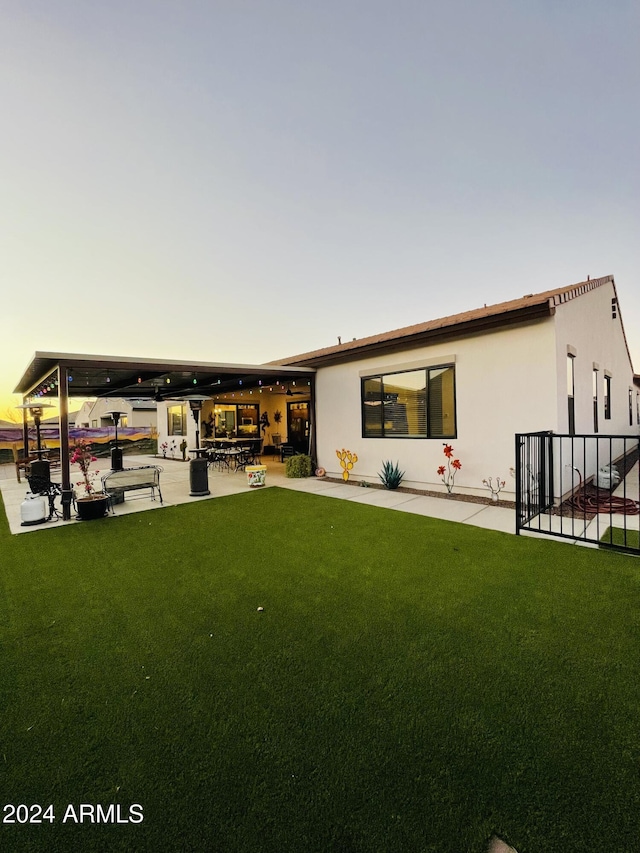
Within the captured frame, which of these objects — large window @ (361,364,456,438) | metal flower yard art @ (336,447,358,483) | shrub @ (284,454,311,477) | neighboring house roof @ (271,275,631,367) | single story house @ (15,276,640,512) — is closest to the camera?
neighboring house roof @ (271,275,631,367)

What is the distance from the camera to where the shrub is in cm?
1056

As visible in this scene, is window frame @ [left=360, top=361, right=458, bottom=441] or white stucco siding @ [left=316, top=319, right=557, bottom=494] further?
window frame @ [left=360, top=361, right=458, bottom=441]

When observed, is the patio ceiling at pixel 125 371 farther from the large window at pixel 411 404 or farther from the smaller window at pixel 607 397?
the smaller window at pixel 607 397

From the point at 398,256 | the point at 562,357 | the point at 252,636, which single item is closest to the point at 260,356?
the point at 398,256

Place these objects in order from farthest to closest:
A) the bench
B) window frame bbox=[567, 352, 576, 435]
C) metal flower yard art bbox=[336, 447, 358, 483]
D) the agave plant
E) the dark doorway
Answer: the dark doorway → metal flower yard art bbox=[336, 447, 358, 483] → the agave plant → the bench → window frame bbox=[567, 352, 576, 435]

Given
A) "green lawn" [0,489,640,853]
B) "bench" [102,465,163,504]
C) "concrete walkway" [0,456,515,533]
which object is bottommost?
"concrete walkway" [0,456,515,533]

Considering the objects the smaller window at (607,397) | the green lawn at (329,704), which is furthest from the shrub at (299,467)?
the smaller window at (607,397)

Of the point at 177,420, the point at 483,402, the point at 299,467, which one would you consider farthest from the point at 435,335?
the point at 177,420

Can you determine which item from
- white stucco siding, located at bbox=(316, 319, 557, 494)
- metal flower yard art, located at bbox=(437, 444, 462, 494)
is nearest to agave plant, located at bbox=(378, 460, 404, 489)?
white stucco siding, located at bbox=(316, 319, 557, 494)

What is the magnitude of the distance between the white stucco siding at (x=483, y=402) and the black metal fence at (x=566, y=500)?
57 centimetres

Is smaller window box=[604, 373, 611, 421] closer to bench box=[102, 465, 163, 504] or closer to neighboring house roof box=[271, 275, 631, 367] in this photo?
neighboring house roof box=[271, 275, 631, 367]

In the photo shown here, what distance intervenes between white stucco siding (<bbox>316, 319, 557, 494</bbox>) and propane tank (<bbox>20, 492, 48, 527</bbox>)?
6.68 meters

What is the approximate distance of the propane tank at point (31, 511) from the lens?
6170 millimetres

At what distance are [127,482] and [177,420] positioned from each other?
31.9 feet
